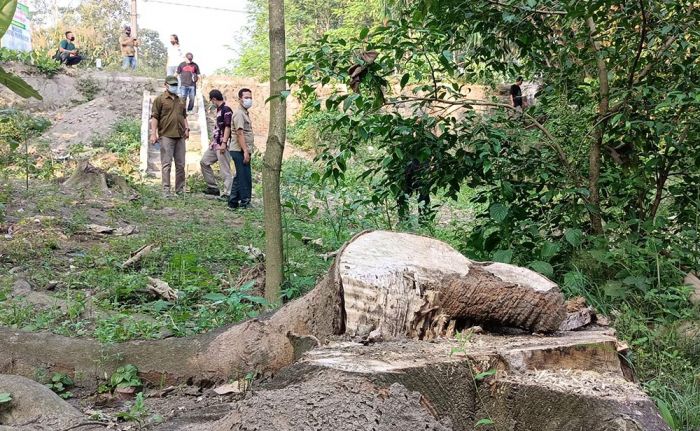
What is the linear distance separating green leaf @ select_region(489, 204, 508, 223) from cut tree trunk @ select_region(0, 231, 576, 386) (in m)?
1.38

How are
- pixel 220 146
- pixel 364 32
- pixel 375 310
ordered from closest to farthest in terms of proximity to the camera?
1. pixel 375 310
2. pixel 364 32
3. pixel 220 146

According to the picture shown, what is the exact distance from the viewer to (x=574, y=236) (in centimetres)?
448

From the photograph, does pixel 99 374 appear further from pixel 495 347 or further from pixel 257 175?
pixel 257 175

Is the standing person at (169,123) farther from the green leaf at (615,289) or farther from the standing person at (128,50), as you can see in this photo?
the standing person at (128,50)

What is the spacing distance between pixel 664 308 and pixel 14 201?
302 inches

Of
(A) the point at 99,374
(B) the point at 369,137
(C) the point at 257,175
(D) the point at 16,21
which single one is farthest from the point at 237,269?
(D) the point at 16,21

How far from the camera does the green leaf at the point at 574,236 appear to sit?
4453mm

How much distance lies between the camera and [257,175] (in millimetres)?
15023

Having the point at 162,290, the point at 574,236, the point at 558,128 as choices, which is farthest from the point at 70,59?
the point at 574,236

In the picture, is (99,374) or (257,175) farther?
(257,175)

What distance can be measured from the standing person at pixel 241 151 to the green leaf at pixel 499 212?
574 cm

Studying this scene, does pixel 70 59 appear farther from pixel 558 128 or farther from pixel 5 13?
pixel 558 128

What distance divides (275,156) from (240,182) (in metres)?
5.46

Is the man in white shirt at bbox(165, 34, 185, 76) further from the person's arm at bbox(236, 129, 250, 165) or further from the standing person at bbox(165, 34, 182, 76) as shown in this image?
the person's arm at bbox(236, 129, 250, 165)
